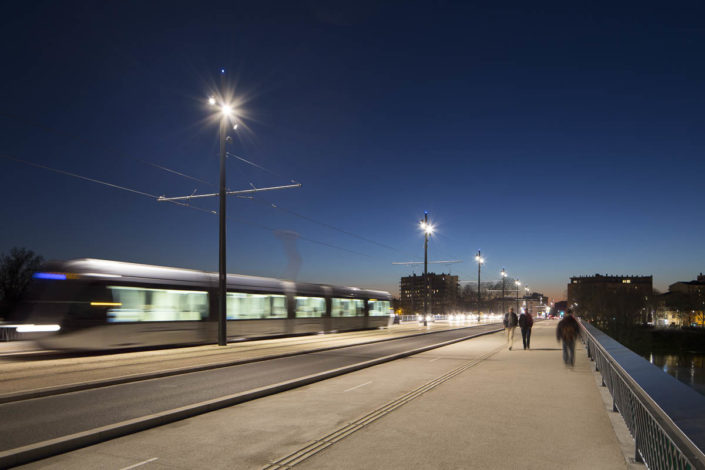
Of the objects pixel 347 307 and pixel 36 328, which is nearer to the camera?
pixel 36 328

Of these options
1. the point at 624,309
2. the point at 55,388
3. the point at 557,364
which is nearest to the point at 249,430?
the point at 55,388

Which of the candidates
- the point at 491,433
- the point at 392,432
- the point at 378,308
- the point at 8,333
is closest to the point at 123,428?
the point at 392,432

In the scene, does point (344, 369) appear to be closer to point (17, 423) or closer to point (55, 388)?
point (55, 388)

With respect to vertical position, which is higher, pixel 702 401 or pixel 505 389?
pixel 702 401

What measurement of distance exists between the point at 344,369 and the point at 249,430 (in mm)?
5878

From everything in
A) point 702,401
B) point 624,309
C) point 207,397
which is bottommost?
point 624,309

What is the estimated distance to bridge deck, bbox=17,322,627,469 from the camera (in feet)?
17.9

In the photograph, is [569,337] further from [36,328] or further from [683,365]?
[683,365]

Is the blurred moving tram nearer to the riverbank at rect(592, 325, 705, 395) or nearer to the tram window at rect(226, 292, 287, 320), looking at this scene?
the tram window at rect(226, 292, 287, 320)

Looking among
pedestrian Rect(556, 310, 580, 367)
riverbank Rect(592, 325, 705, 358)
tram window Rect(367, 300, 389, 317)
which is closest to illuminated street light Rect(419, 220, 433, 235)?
tram window Rect(367, 300, 389, 317)

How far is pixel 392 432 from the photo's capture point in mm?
6645

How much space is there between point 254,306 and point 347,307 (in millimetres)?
9906

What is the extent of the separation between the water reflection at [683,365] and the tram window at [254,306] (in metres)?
37.0

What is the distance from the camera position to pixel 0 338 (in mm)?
23266
